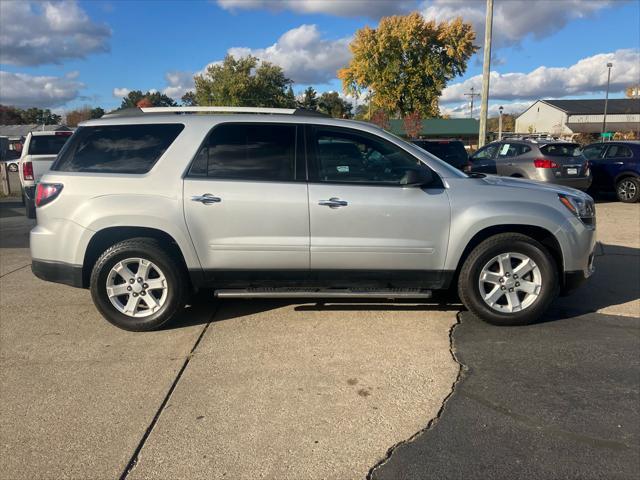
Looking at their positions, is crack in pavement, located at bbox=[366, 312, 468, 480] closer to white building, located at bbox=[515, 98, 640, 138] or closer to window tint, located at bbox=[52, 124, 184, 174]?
window tint, located at bbox=[52, 124, 184, 174]

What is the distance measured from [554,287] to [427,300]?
4.09 feet

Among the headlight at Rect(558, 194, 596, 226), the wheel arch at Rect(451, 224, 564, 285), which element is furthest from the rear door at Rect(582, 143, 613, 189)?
the wheel arch at Rect(451, 224, 564, 285)

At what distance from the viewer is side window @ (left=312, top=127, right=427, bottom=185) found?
458 cm

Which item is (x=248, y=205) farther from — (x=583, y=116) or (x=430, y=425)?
(x=583, y=116)

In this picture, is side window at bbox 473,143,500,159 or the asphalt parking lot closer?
the asphalt parking lot

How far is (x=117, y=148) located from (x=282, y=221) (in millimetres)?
1637

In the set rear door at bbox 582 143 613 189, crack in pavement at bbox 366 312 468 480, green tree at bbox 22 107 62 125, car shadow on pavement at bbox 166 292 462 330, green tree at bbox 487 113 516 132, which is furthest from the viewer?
green tree at bbox 487 113 516 132

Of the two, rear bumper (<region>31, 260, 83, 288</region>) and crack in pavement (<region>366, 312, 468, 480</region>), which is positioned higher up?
rear bumper (<region>31, 260, 83, 288</region>)

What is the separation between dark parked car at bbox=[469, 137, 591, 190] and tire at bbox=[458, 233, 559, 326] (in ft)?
25.8

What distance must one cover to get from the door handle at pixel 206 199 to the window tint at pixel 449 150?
9.74 m

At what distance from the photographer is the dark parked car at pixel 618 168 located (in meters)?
13.1

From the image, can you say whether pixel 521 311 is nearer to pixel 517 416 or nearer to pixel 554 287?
pixel 554 287

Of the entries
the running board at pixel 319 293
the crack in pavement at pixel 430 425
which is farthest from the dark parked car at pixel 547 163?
the crack in pavement at pixel 430 425

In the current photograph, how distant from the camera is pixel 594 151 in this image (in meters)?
14.0
